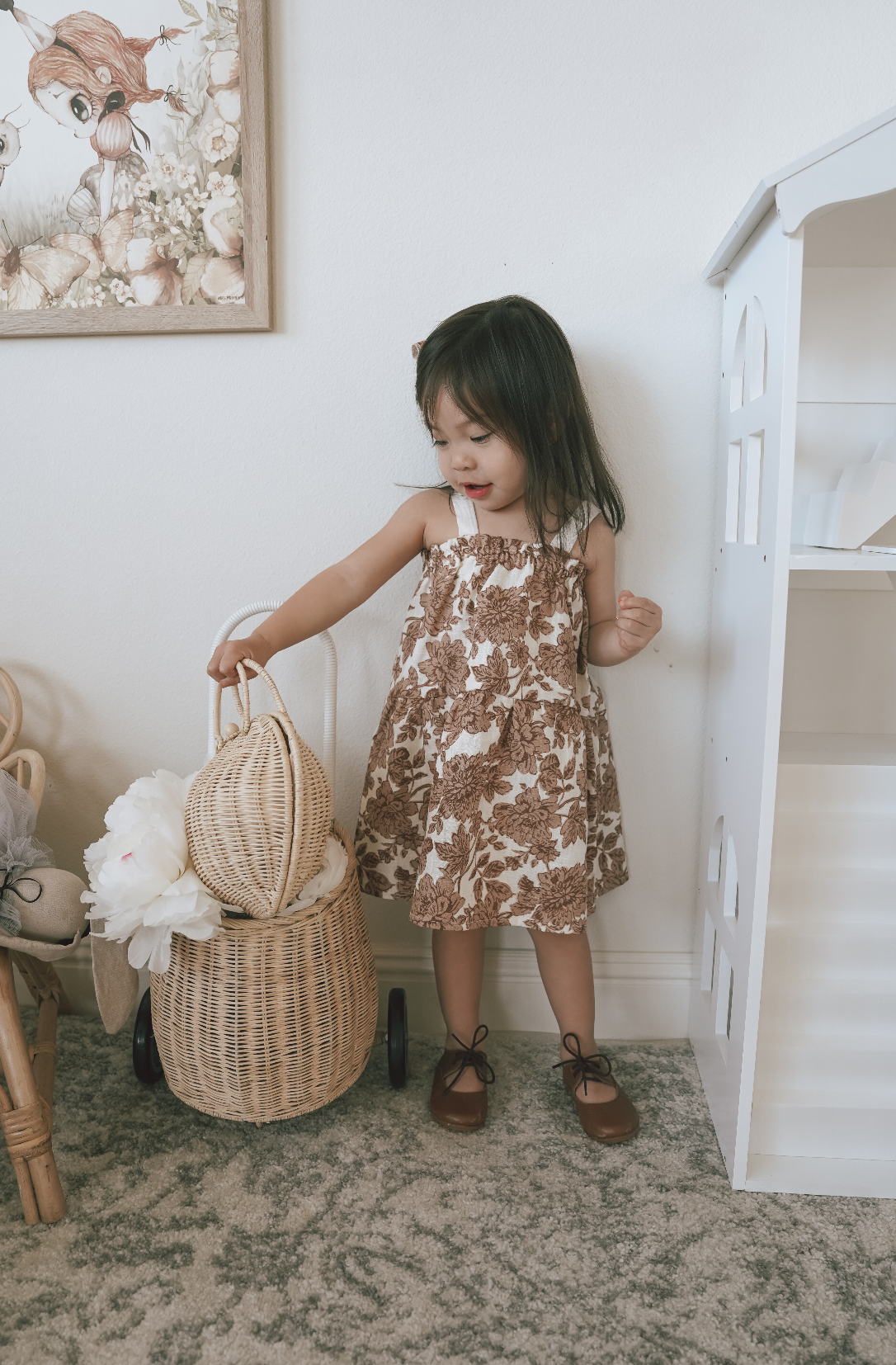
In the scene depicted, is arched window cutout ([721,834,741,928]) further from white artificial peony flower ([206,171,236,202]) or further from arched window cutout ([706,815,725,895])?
white artificial peony flower ([206,171,236,202])

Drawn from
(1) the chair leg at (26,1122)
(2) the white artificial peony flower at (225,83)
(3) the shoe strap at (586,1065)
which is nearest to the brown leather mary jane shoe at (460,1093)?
(3) the shoe strap at (586,1065)

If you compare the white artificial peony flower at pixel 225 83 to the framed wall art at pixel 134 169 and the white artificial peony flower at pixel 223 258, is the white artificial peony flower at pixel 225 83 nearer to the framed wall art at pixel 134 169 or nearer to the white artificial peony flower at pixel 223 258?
the framed wall art at pixel 134 169

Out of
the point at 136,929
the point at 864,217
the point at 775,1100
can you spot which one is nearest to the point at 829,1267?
the point at 775,1100

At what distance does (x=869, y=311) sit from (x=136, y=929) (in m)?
1.20

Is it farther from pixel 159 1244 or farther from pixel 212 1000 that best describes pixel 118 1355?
pixel 212 1000

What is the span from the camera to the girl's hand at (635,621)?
103cm

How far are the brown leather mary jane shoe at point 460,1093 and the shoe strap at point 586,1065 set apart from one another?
11 cm

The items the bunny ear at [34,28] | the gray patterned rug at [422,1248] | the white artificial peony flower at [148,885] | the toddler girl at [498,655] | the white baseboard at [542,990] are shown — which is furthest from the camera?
the white baseboard at [542,990]

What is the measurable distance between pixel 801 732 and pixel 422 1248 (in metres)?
0.81

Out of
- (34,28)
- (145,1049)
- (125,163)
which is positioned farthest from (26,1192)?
(34,28)

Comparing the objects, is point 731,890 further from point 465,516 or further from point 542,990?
point 465,516

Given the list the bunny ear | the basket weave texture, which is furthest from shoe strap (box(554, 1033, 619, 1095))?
the bunny ear

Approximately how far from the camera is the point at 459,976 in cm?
122

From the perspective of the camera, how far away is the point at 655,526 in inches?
48.5
